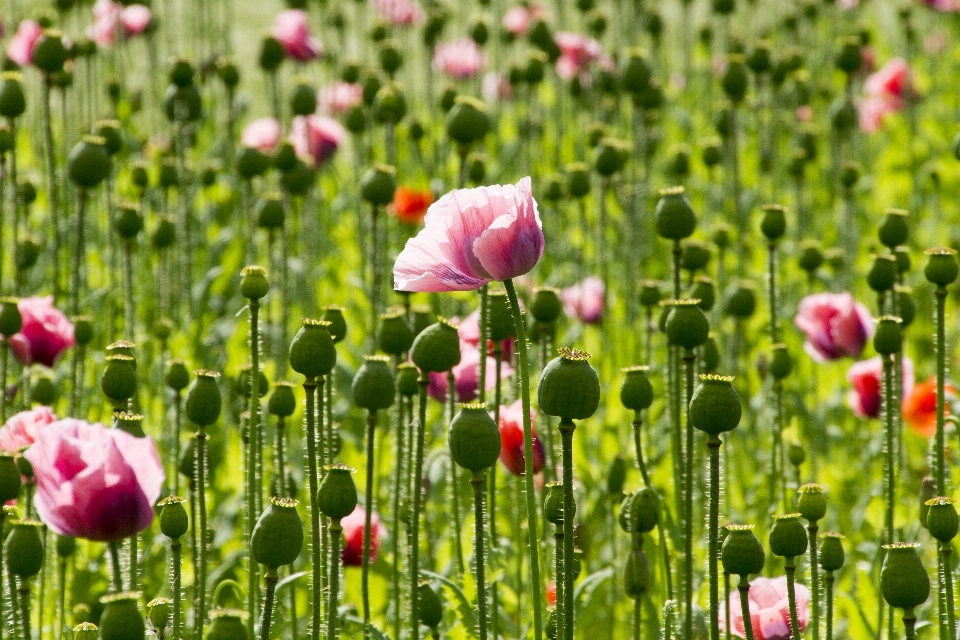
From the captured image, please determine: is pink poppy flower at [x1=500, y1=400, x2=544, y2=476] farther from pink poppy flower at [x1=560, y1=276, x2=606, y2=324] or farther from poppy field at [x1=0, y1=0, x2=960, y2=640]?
pink poppy flower at [x1=560, y1=276, x2=606, y2=324]

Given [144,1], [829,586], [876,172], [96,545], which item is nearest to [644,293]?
[829,586]

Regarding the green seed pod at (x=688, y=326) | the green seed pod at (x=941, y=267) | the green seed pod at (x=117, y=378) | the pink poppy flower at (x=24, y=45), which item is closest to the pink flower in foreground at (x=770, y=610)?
the green seed pod at (x=688, y=326)

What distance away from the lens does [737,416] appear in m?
1.53

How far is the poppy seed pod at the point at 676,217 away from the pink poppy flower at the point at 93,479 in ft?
3.26

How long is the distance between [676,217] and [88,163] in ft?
4.08

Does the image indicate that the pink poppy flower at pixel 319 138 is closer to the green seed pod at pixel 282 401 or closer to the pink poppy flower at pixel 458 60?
the pink poppy flower at pixel 458 60

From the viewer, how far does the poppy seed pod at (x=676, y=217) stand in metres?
→ 2.09

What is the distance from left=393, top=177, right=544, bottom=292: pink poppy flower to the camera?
4.83ft

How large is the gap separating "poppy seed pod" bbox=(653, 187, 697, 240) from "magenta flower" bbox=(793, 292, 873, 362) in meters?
0.94

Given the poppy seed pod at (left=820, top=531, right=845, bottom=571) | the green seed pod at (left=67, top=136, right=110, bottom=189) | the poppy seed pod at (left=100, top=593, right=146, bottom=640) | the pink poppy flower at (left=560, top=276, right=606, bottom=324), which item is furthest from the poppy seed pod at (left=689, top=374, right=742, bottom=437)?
the pink poppy flower at (left=560, top=276, right=606, bottom=324)

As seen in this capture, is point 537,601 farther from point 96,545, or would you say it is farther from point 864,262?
point 864,262

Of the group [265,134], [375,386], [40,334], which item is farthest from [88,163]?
[265,134]

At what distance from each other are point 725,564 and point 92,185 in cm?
164

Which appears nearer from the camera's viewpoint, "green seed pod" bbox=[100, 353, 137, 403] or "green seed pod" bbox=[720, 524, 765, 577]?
"green seed pod" bbox=[720, 524, 765, 577]
